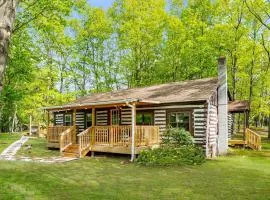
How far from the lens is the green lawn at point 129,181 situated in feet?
27.8

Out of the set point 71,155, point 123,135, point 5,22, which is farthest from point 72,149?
point 5,22

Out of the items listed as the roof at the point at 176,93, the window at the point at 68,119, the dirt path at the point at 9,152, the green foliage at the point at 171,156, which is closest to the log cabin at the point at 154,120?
the roof at the point at 176,93

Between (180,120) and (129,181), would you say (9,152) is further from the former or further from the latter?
(129,181)

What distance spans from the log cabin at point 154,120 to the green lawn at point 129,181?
247 centimetres

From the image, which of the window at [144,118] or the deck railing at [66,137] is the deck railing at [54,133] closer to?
the deck railing at [66,137]

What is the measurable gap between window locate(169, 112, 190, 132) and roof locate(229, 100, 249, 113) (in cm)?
985

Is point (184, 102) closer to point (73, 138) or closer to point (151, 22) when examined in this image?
point (73, 138)

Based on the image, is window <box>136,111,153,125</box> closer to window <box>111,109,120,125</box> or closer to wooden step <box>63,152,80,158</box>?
window <box>111,109,120,125</box>

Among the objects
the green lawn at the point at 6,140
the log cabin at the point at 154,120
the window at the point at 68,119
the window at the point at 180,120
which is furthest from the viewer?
the window at the point at 68,119

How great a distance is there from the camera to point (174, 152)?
49.0 ft

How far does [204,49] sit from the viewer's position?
3406 centimetres

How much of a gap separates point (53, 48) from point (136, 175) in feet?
101

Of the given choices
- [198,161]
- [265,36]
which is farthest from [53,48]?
[198,161]

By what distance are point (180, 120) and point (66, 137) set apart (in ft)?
22.9
